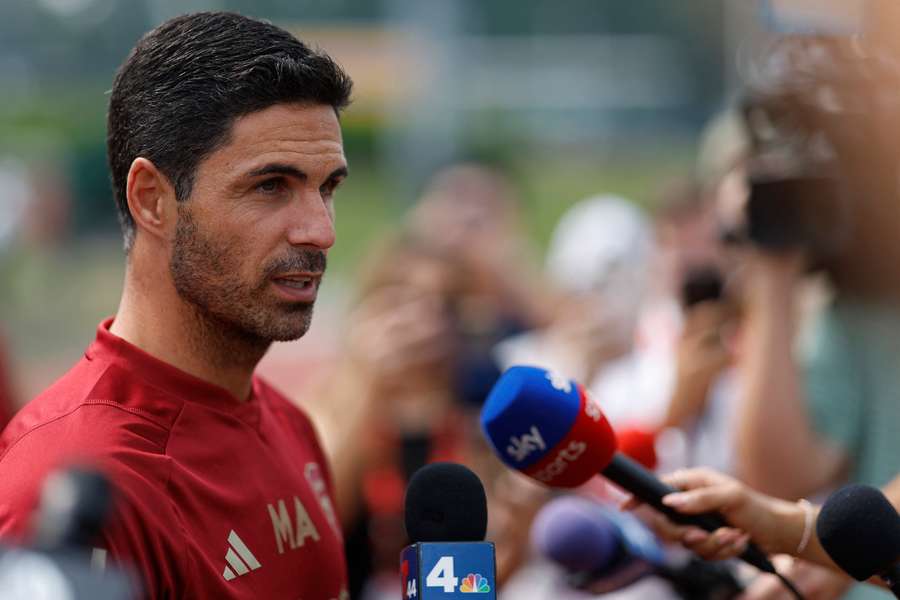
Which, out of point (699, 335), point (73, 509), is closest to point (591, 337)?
point (699, 335)

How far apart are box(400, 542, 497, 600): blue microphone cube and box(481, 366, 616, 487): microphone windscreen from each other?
49 centimetres

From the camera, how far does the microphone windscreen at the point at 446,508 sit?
245 centimetres

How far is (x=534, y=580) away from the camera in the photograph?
466 cm

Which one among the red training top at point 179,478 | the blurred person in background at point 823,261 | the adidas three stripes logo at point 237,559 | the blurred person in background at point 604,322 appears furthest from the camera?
the blurred person in background at point 604,322

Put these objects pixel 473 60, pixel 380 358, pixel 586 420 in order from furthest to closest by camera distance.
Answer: pixel 473 60
pixel 380 358
pixel 586 420

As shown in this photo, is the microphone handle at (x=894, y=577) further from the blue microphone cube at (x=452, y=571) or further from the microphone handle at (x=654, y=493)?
the blue microphone cube at (x=452, y=571)

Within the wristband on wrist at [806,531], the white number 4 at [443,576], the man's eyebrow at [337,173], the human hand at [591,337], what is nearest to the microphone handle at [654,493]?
the wristband on wrist at [806,531]

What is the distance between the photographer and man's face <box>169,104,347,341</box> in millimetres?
2758

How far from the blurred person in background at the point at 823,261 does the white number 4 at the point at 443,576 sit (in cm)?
186

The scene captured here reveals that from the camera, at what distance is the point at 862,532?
248cm

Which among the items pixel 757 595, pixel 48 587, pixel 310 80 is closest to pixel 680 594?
pixel 757 595

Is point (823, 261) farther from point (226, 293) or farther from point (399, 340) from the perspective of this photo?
point (226, 293)

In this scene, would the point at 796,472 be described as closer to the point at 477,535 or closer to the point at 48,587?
the point at 477,535

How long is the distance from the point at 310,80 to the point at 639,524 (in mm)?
1565
